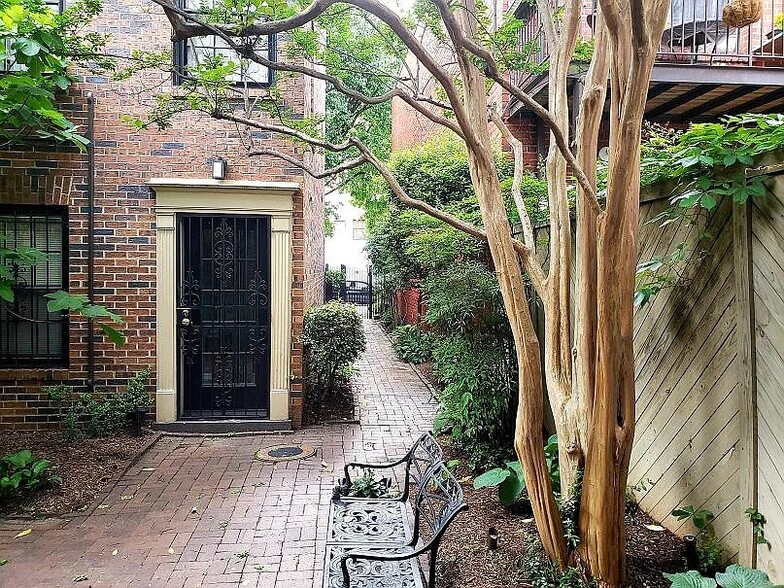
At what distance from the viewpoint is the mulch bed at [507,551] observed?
3.30m

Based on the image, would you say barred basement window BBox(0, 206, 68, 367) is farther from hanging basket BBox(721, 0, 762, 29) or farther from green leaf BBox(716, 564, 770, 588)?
hanging basket BBox(721, 0, 762, 29)

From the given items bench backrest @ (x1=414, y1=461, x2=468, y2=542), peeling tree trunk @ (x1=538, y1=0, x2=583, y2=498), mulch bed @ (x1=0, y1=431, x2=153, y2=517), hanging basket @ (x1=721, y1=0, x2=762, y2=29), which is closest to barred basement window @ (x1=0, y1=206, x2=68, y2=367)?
mulch bed @ (x1=0, y1=431, x2=153, y2=517)

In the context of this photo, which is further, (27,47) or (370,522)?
(27,47)

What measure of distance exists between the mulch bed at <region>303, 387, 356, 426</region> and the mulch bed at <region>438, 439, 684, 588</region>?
3.07 meters

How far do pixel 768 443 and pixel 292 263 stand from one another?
5.12 metres

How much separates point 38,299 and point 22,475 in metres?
2.51

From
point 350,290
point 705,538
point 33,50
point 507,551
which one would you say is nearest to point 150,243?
point 33,50

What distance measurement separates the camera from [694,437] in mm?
3377

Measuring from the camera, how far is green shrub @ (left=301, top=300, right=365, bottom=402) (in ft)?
23.5

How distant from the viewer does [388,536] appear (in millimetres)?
3574

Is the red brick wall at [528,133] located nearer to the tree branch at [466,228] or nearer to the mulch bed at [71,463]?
the tree branch at [466,228]

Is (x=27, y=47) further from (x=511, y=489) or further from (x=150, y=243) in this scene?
(x=511, y=489)

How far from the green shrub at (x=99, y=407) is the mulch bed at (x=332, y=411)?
1809 mm

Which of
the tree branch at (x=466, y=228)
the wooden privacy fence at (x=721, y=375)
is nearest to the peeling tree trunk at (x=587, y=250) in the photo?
the tree branch at (x=466, y=228)
